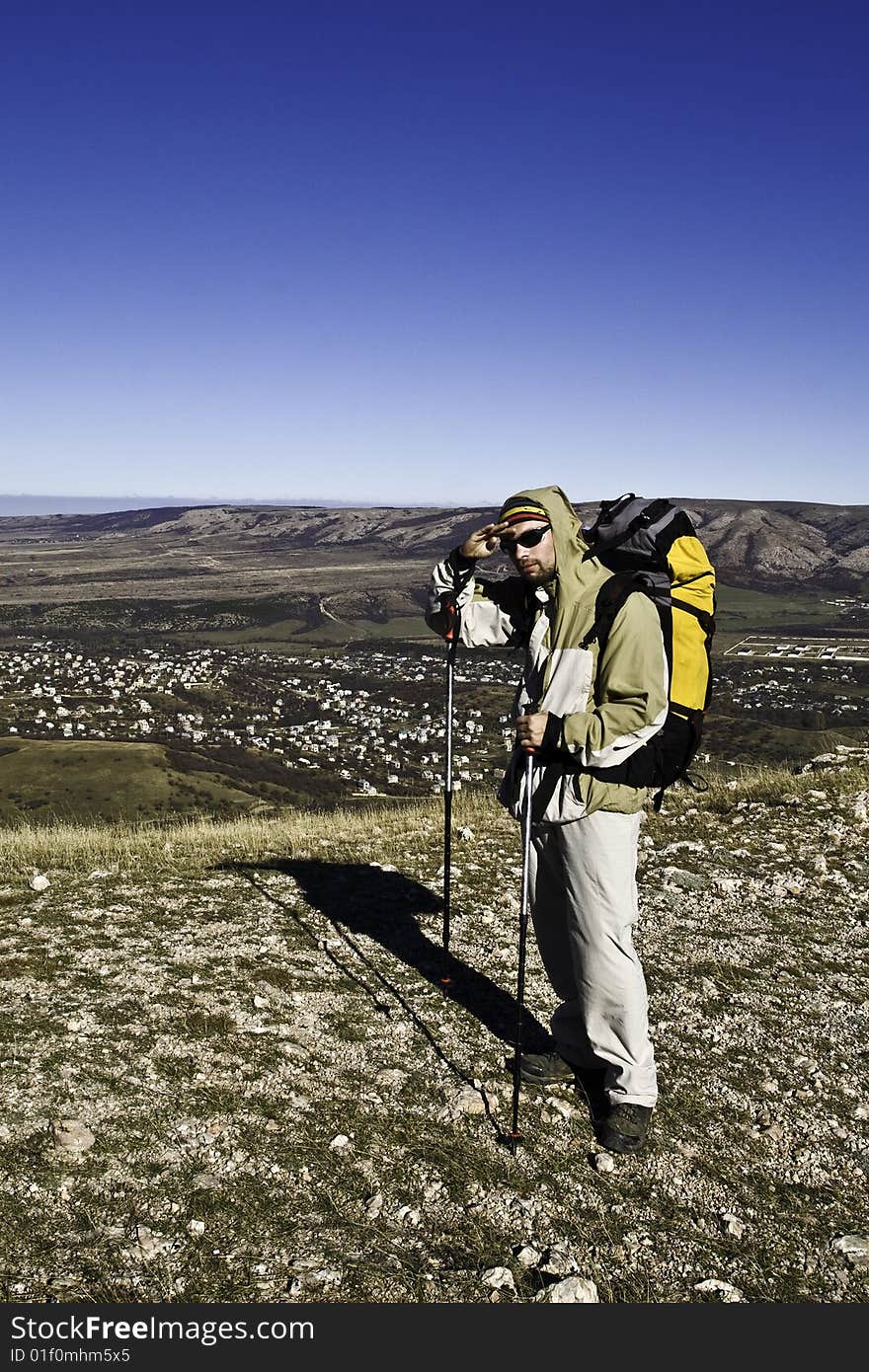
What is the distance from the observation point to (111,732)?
225 ft

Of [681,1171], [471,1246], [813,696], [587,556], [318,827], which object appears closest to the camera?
[471,1246]

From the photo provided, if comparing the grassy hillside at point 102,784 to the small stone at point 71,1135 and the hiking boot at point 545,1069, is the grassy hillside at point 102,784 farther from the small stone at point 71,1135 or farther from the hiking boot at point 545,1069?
the small stone at point 71,1135

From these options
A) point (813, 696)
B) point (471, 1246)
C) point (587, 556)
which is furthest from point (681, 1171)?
point (813, 696)

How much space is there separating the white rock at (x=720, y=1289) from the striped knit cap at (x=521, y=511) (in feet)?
13.1

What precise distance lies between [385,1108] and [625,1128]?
1452 millimetres

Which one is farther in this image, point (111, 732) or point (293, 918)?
point (111, 732)

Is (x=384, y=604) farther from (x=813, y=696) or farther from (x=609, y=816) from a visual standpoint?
(x=609, y=816)

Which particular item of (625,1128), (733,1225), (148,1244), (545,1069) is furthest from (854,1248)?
(148,1244)

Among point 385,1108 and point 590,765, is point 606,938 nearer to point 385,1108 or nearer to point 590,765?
point 590,765

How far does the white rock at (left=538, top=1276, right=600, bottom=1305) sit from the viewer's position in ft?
12.1

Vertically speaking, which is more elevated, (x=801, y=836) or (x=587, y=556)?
(x=587, y=556)

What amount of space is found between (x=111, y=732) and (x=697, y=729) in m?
69.4

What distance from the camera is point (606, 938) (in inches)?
197

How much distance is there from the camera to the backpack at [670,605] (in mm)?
5016
